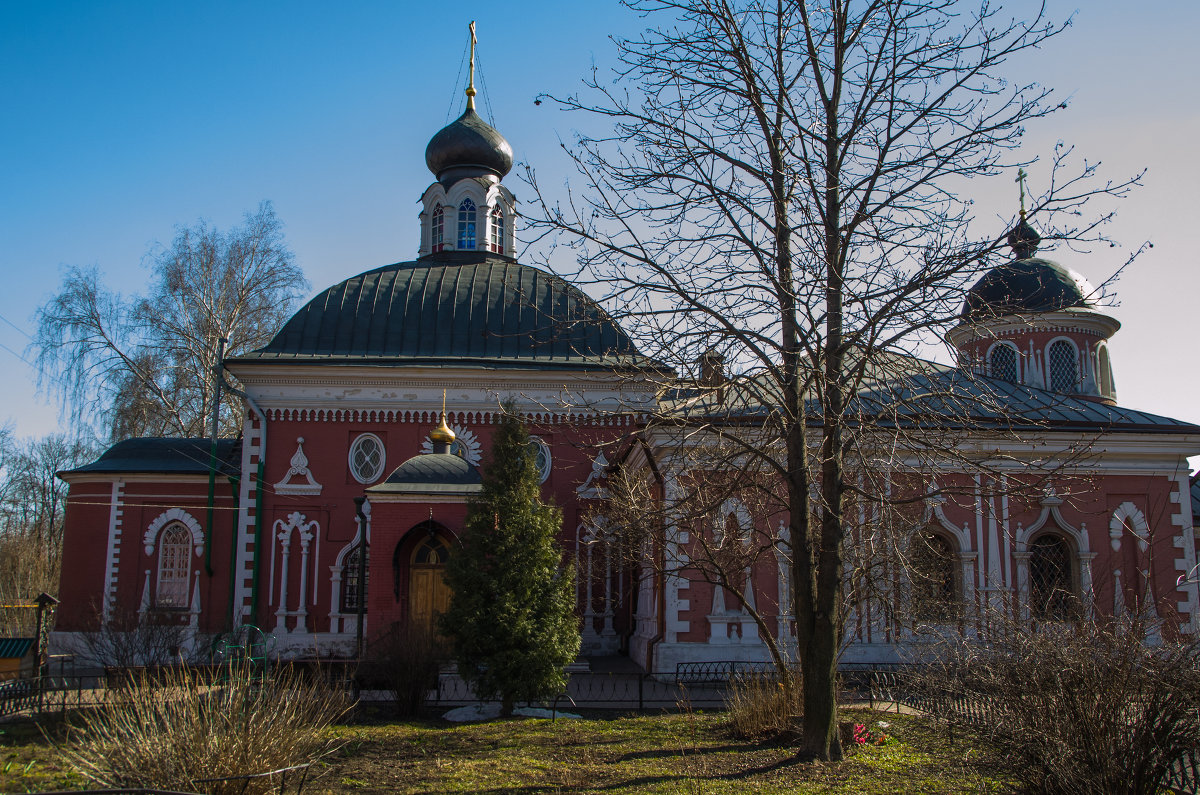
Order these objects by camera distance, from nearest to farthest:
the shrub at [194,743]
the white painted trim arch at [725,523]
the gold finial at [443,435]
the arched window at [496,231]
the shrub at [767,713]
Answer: the shrub at [194,743] → the shrub at [767,713] → the white painted trim arch at [725,523] → the gold finial at [443,435] → the arched window at [496,231]

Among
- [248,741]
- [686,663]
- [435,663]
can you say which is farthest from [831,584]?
[686,663]

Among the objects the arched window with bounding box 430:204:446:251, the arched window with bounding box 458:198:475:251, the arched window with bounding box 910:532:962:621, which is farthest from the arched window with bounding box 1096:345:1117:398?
the arched window with bounding box 430:204:446:251

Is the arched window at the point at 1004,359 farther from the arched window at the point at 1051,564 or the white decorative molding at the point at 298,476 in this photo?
the white decorative molding at the point at 298,476

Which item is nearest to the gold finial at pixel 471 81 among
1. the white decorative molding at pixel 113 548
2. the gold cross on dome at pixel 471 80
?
the gold cross on dome at pixel 471 80

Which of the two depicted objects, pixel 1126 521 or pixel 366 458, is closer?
pixel 1126 521

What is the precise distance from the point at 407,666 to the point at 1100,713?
852cm

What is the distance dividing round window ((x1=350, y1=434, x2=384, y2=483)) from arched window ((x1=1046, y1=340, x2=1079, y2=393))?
17.8 m

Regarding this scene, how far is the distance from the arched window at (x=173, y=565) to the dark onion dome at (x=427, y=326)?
439 centimetres

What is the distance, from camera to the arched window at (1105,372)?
25062 millimetres

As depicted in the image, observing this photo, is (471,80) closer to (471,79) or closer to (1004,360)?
(471,79)

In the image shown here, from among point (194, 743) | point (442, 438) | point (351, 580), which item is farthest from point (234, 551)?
point (194, 743)

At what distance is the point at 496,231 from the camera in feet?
85.8

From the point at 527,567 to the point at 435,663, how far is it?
1.79 m

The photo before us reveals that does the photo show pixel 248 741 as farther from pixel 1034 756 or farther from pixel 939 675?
pixel 939 675
